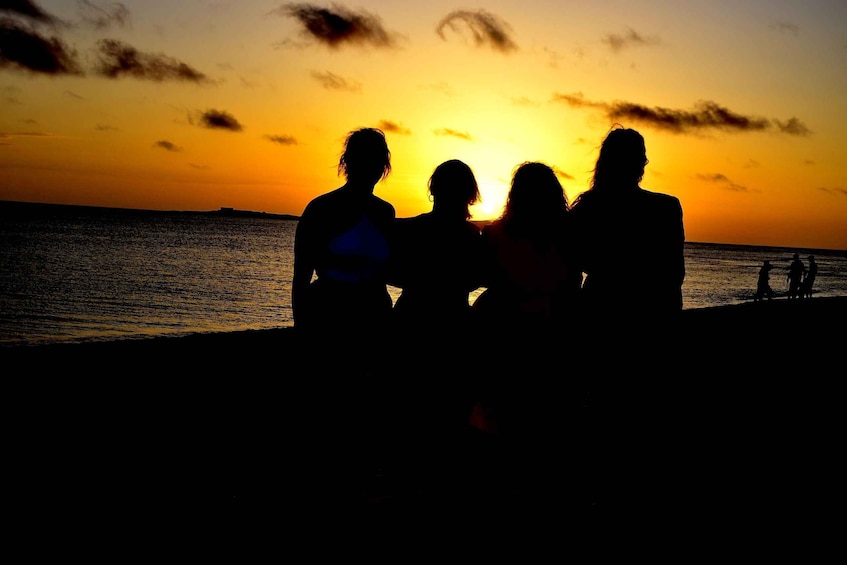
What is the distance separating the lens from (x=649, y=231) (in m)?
3.36

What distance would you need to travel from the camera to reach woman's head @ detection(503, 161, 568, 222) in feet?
11.2

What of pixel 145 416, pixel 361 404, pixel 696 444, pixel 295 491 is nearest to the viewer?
pixel 361 404

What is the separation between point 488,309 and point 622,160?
976 mm

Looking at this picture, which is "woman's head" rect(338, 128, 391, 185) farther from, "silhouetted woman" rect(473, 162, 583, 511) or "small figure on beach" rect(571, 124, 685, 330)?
"small figure on beach" rect(571, 124, 685, 330)

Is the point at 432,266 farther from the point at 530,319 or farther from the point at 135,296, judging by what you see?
the point at 135,296

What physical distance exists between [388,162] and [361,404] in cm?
114

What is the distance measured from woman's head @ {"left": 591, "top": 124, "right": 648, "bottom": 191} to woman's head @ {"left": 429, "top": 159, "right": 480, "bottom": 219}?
0.67 metres

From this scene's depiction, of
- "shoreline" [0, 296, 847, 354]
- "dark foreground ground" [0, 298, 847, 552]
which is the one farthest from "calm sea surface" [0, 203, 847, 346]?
"dark foreground ground" [0, 298, 847, 552]

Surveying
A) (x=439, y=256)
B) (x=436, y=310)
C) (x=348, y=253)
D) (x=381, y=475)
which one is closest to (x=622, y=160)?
(x=439, y=256)

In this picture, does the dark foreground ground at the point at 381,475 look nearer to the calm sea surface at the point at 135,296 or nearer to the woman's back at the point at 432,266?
the woman's back at the point at 432,266

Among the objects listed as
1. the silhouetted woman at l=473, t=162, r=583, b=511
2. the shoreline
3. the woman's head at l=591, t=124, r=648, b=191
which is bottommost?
the shoreline

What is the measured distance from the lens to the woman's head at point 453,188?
328 cm

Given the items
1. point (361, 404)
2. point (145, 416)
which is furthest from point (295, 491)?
point (145, 416)

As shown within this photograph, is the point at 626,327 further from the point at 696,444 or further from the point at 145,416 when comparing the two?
the point at 145,416
